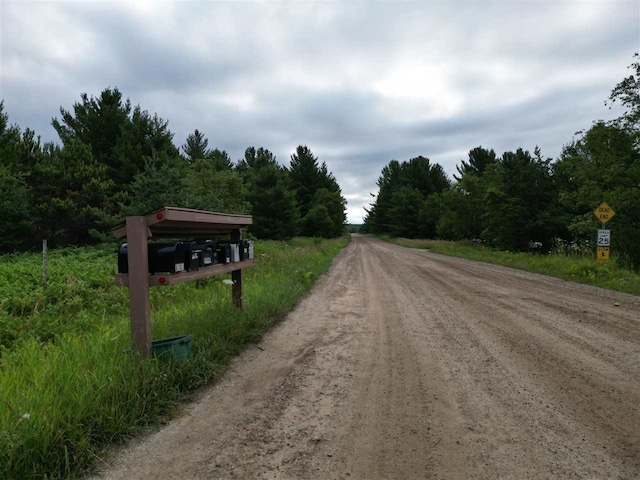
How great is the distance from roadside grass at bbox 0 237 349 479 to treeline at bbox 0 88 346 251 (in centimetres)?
519

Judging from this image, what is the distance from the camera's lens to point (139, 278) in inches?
150

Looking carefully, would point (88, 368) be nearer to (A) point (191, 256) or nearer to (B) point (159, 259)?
(B) point (159, 259)

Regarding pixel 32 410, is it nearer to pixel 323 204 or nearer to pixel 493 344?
pixel 493 344

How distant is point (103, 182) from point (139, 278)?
703 inches

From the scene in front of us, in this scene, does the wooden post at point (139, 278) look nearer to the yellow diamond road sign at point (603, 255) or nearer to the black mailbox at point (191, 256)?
the black mailbox at point (191, 256)

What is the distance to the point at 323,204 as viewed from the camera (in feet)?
182

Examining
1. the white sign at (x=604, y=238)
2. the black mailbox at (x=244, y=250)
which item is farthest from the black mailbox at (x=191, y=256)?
the white sign at (x=604, y=238)

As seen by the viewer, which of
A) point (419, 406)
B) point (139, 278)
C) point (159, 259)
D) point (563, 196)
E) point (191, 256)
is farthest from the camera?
point (563, 196)

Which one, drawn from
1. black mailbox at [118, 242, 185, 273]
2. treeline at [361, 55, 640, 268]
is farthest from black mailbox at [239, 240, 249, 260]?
treeline at [361, 55, 640, 268]

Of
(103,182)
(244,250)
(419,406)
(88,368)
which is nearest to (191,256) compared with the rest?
(88,368)

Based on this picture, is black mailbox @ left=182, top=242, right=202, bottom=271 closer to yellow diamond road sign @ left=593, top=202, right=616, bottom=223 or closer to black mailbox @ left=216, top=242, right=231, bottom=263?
black mailbox @ left=216, top=242, right=231, bottom=263

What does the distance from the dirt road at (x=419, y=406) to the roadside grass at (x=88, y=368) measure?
262mm

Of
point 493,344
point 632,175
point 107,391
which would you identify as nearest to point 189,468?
point 107,391

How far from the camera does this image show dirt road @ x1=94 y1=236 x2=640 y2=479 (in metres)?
2.56
